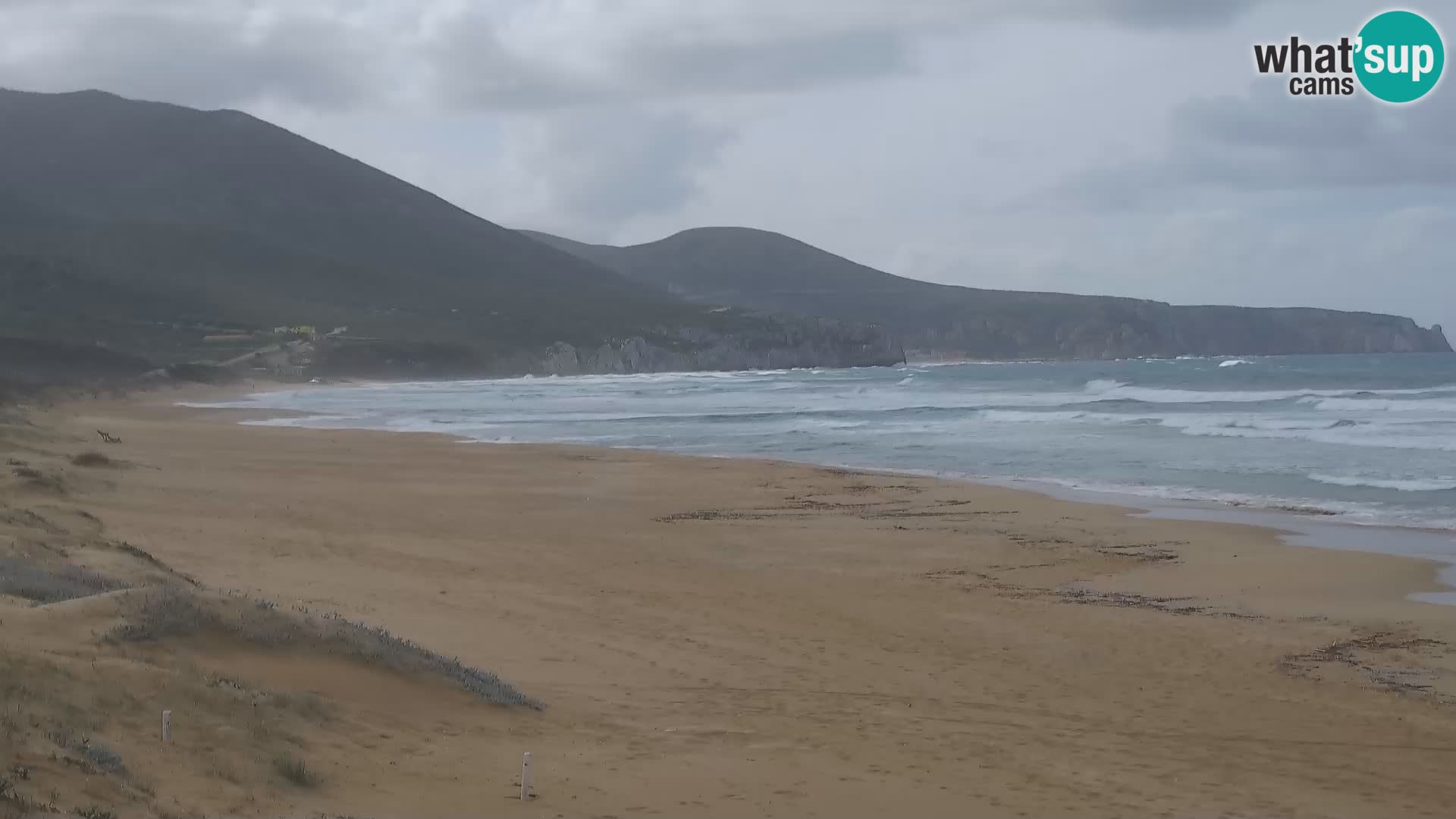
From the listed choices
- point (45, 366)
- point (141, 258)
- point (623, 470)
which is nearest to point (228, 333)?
point (141, 258)

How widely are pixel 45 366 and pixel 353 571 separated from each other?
199ft

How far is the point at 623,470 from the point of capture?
87.3ft

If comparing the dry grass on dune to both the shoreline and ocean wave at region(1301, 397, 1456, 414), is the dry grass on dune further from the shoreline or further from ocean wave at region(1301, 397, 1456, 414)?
ocean wave at region(1301, 397, 1456, 414)

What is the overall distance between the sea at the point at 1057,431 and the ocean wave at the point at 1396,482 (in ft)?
0.22

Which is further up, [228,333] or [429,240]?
[429,240]

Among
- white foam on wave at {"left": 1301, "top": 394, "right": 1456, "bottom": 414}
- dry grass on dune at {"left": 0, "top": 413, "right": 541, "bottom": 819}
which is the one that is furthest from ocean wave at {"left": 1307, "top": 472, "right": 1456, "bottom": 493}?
white foam on wave at {"left": 1301, "top": 394, "right": 1456, "bottom": 414}

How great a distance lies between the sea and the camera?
23.1 meters

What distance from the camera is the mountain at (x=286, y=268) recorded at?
109750 millimetres

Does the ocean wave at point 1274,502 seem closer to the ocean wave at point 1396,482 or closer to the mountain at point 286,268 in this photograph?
the ocean wave at point 1396,482

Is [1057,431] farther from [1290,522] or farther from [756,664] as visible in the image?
[756,664]

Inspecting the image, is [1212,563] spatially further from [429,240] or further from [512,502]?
[429,240]

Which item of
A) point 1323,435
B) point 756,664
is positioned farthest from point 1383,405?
point 756,664

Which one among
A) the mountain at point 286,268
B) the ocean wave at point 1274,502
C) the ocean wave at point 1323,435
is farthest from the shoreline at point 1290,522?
the mountain at point 286,268

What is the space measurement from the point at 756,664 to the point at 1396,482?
17827 millimetres
